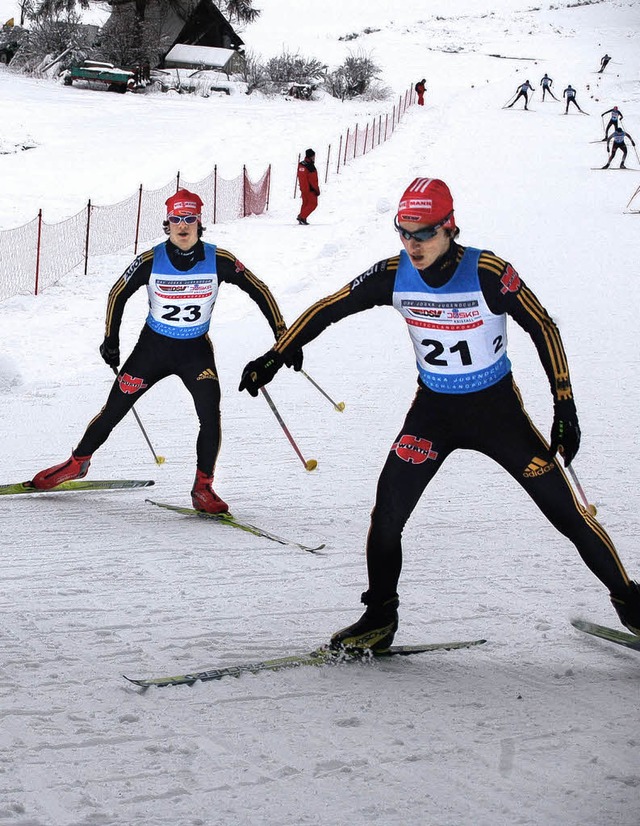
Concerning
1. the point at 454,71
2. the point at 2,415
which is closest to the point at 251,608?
the point at 2,415

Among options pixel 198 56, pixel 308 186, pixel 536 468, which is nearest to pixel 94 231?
pixel 308 186

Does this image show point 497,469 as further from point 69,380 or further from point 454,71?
point 454,71

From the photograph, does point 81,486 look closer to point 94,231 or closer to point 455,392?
point 455,392

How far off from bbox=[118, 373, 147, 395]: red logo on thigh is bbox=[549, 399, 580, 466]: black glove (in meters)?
3.06

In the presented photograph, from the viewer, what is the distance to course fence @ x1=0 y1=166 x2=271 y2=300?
13.4 metres

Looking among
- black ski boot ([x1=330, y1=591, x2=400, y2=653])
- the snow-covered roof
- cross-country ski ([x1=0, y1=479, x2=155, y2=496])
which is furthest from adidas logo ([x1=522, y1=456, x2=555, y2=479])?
the snow-covered roof

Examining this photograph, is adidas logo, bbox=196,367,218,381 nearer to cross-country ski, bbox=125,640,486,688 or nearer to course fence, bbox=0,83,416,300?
cross-country ski, bbox=125,640,486,688

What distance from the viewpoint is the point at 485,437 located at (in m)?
3.80

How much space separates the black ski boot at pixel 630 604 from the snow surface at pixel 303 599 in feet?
0.66

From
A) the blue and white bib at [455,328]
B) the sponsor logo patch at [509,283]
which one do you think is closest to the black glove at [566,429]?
the blue and white bib at [455,328]

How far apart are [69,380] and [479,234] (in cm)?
975

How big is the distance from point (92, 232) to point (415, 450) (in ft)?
43.4

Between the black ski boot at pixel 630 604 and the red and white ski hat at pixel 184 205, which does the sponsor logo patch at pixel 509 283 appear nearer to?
the black ski boot at pixel 630 604

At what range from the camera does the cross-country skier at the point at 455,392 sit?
3.67m
